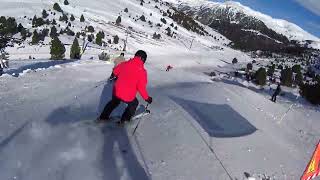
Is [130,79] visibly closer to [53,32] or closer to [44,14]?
[53,32]

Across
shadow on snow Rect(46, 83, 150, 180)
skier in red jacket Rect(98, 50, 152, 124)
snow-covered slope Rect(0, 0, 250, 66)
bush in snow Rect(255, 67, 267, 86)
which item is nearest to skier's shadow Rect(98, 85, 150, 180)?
shadow on snow Rect(46, 83, 150, 180)

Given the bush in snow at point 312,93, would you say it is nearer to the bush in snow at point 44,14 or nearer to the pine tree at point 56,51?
the pine tree at point 56,51

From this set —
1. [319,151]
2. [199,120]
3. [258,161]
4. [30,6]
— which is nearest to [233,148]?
[258,161]

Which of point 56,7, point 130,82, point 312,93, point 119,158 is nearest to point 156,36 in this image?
point 56,7

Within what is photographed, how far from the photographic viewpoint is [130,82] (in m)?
8.82

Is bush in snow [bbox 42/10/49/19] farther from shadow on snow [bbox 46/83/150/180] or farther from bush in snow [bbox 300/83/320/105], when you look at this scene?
shadow on snow [bbox 46/83/150/180]

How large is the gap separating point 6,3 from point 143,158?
6614 cm

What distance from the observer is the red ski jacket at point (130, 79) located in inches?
344

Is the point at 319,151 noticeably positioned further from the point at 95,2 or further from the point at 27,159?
the point at 95,2

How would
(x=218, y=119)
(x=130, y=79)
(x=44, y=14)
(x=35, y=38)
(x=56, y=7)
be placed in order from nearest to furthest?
(x=130, y=79), (x=218, y=119), (x=35, y=38), (x=44, y=14), (x=56, y=7)

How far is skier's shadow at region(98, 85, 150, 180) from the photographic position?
6805mm

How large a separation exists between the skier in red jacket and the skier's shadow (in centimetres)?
50

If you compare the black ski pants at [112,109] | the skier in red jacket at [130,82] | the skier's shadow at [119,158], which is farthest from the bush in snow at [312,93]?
the skier's shadow at [119,158]

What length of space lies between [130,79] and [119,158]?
77.6 inches
